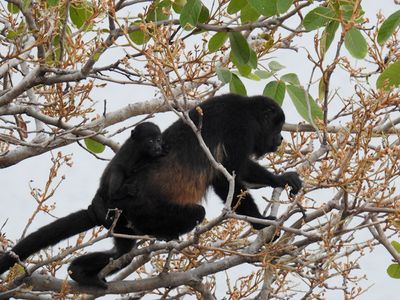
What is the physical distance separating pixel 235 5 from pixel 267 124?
3.44ft

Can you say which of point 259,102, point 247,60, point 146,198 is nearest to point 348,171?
point 247,60

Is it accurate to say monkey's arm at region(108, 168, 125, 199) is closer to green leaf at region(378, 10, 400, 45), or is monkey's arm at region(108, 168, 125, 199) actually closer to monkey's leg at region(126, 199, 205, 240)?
monkey's leg at region(126, 199, 205, 240)

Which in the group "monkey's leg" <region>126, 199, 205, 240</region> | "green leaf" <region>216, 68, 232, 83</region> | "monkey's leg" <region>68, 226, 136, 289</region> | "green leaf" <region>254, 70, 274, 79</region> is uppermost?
"green leaf" <region>254, 70, 274, 79</region>

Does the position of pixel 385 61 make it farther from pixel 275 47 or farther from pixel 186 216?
pixel 186 216

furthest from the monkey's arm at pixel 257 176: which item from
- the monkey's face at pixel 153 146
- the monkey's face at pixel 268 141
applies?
the monkey's face at pixel 153 146

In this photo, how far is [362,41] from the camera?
11.3ft

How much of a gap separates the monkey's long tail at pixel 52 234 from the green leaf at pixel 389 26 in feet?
5.41

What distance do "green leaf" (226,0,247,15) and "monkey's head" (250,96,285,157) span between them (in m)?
0.96

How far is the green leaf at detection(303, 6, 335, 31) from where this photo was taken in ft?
11.0

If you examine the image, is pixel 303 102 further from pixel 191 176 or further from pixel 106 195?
pixel 106 195

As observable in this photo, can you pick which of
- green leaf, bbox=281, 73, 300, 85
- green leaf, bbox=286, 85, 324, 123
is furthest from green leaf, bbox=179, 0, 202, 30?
green leaf, bbox=281, 73, 300, 85

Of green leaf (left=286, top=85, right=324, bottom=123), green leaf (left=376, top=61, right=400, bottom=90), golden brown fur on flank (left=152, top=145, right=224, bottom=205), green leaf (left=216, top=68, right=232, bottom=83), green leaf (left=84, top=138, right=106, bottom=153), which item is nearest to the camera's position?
green leaf (left=376, top=61, right=400, bottom=90)

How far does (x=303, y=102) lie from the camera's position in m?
3.54

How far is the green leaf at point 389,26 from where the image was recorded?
312 centimetres
